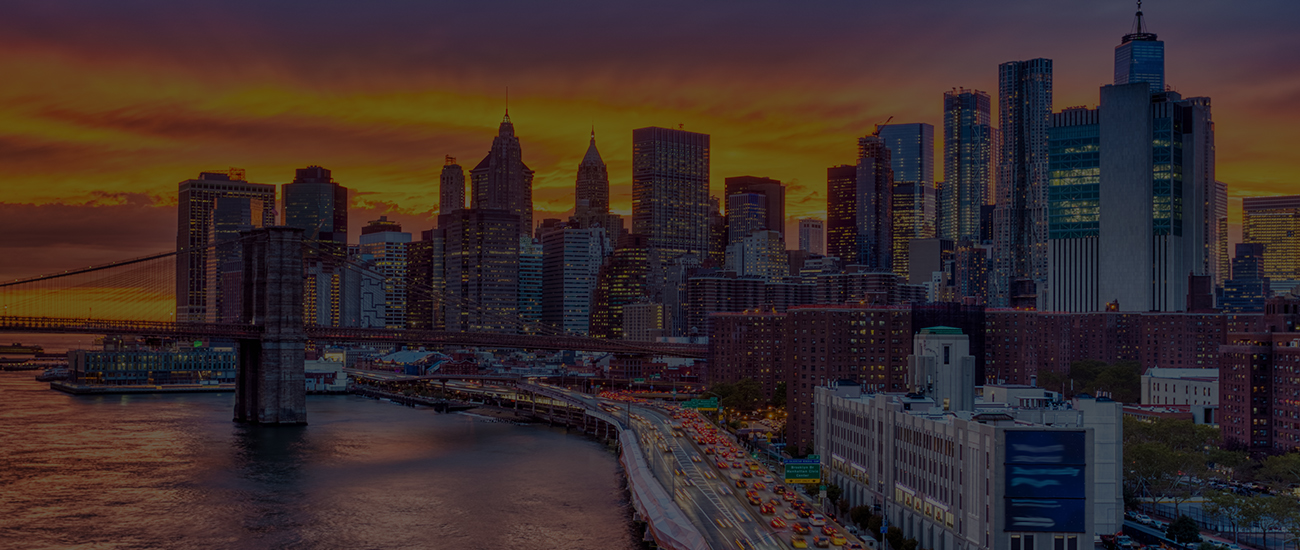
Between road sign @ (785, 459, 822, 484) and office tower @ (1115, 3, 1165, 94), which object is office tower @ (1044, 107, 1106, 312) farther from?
road sign @ (785, 459, 822, 484)

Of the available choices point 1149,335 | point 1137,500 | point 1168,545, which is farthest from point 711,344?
point 1168,545

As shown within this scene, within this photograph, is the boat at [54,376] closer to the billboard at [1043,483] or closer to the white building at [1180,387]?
the white building at [1180,387]

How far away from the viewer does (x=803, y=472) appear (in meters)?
62.4

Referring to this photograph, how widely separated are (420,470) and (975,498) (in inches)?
1654

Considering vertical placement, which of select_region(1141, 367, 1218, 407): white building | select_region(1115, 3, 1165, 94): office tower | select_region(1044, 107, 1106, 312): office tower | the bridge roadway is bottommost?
select_region(1141, 367, 1218, 407): white building

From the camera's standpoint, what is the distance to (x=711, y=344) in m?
140

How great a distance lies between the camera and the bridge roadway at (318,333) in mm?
100812

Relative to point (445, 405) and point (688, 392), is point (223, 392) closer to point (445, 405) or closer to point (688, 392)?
Result: point (445, 405)

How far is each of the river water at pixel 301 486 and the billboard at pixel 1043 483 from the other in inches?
719

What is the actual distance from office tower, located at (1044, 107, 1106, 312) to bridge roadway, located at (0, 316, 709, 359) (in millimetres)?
67322

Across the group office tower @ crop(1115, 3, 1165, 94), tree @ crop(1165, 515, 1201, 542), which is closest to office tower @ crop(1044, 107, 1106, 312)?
office tower @ crop(1115, 3, 1165, 94)

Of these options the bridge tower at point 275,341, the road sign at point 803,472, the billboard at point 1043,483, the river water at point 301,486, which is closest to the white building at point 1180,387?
the road sign at point 803,472

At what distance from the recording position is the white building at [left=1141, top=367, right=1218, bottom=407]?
10162 centimetres

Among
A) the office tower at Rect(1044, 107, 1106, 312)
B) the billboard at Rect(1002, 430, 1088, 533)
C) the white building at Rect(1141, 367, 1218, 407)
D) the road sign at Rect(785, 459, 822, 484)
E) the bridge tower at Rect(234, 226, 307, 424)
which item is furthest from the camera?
the office tower at Rect(1044, 107, 1106, 312)
